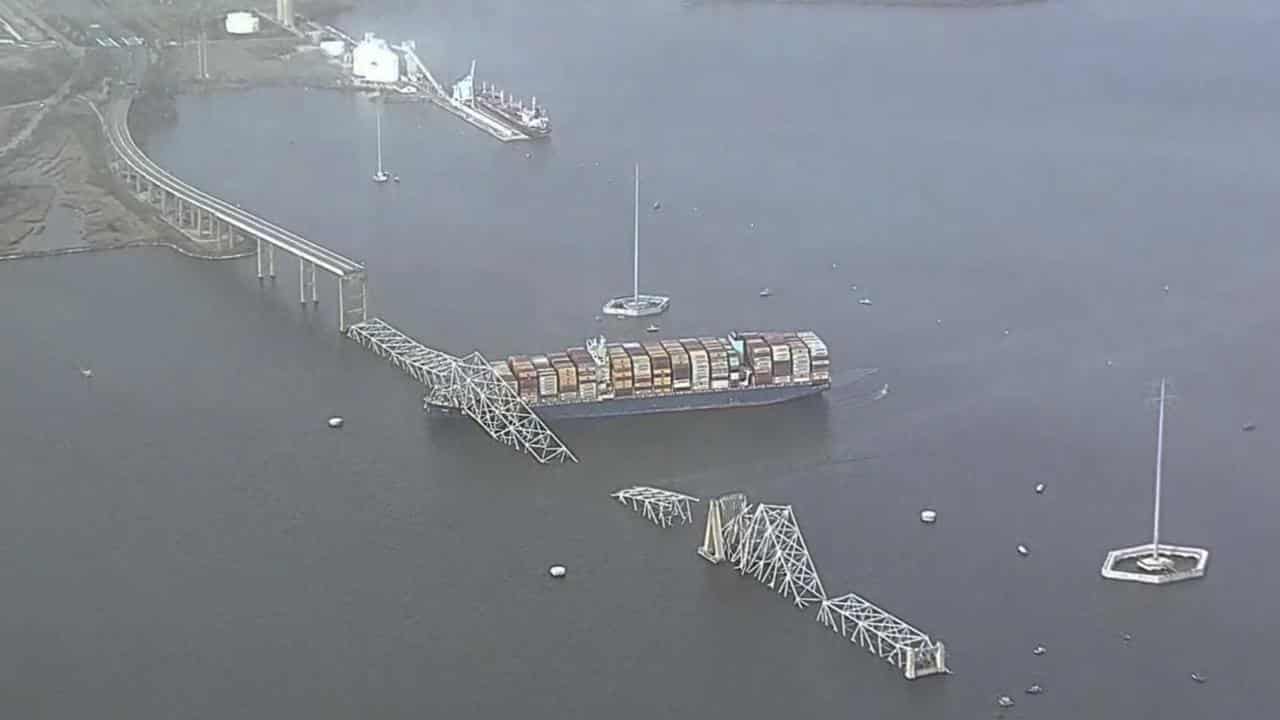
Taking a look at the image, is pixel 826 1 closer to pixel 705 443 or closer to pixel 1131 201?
pixel 1131 201

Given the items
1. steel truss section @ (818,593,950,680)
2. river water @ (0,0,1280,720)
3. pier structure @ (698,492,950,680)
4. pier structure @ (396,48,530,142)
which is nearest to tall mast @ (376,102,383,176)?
river water @ (0,0,1280,720)

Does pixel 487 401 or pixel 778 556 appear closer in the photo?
pixel 778 556

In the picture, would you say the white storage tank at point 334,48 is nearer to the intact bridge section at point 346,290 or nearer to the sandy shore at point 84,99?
the sandy shore at point 84,99

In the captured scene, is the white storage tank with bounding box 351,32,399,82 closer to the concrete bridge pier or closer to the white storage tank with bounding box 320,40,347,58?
the white storage tank with bounding box 320,40,347,58

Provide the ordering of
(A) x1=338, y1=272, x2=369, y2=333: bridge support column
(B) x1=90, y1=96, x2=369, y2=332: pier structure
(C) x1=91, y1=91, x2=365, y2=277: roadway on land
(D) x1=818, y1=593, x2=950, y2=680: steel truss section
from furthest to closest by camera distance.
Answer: (C) x1=91, y1=91, x2=365, y2=277: roadway on land < (B) x1=90, y1=96, x2=369, y2=332: pier structure < (A) x1=338, y1=272, x2=369, y2=333: bridge support column < (D) x1=818, y1=593, x2=950, y2=680: steel truss section

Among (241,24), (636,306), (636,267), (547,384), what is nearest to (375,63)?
(241,24)

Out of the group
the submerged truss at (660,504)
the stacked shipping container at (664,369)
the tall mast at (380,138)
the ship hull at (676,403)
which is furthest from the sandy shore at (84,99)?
the submerged truss at (660,504)

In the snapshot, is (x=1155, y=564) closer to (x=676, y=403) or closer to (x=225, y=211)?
(x=676, y=403)
